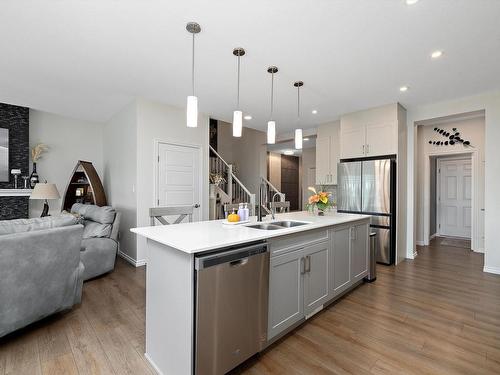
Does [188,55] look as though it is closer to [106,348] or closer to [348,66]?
[348,66]

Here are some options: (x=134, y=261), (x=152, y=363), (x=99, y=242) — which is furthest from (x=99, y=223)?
(x=152, y=363)

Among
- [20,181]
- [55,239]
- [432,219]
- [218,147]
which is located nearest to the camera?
[55,239]

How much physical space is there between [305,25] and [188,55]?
4.20ft

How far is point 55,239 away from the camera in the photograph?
2.23 meters

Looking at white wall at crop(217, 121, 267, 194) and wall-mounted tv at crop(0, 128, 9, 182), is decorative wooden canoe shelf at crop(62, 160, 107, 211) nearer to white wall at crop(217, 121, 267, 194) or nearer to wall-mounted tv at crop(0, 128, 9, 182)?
wall-mounted tv at crop(0, 128, 9, 182)

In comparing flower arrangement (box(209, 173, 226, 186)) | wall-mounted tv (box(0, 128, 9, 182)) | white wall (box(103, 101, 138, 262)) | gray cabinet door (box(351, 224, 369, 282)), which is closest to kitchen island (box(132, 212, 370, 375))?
gray cabinet door (box(351, 224, 369, 282))

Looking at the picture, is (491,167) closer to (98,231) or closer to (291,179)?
(98,231)

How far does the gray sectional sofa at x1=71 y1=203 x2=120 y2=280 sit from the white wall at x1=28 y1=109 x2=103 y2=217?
2.15m

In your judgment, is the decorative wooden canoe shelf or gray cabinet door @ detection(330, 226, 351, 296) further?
the decorative wooden canoe shelf

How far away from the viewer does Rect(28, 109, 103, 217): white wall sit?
5.19 meters

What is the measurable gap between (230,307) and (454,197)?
280 inches

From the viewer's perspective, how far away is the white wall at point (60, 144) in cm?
519

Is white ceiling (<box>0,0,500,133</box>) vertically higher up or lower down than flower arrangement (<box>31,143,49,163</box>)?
higher up

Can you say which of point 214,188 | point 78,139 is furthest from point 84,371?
point 78,139
